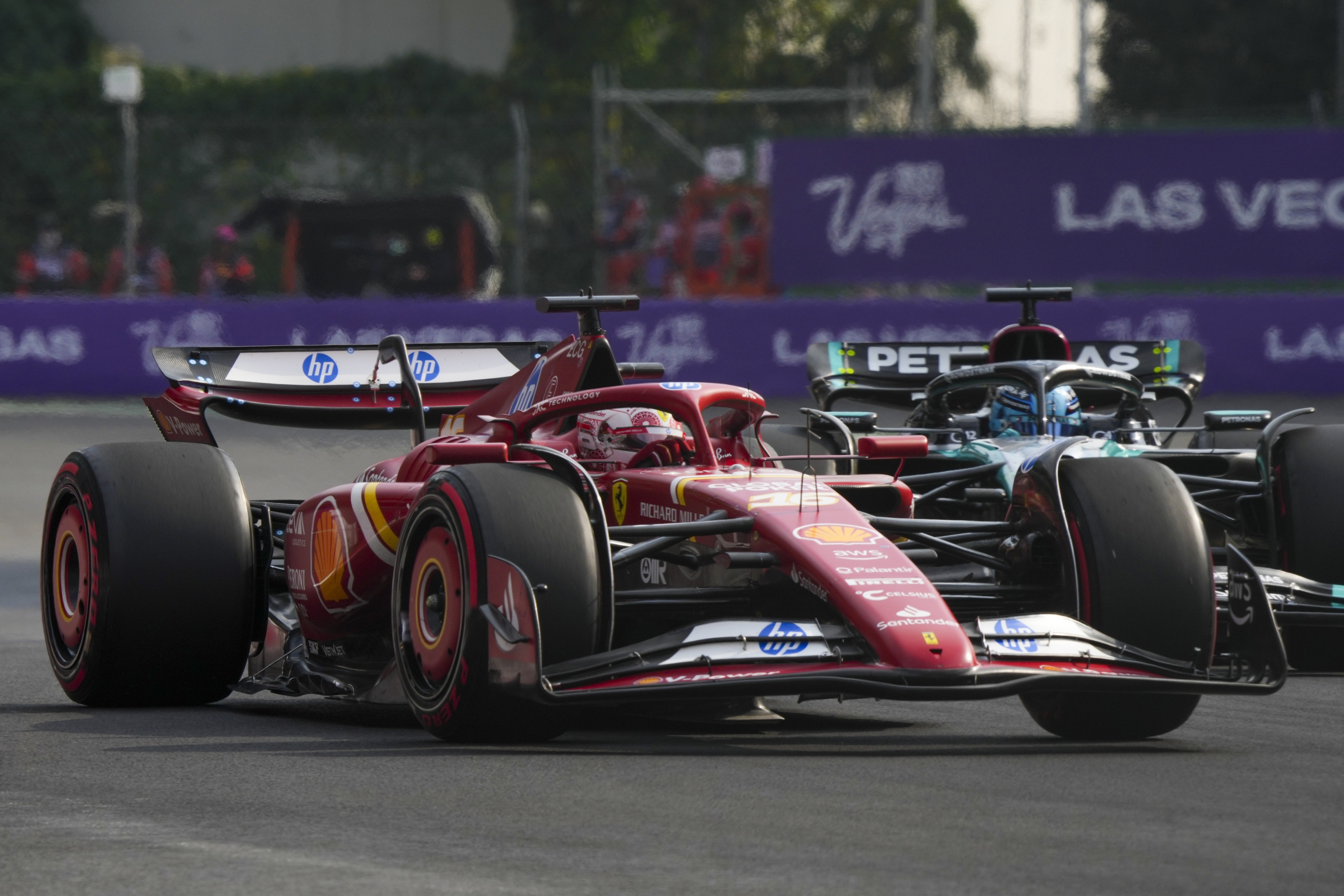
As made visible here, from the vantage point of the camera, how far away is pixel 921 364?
12.5 meters

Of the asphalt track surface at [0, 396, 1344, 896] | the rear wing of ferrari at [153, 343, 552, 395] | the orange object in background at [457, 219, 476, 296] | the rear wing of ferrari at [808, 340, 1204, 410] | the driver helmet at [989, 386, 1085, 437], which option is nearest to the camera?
the asphalt track surface at [0, 396, 1344, 896]

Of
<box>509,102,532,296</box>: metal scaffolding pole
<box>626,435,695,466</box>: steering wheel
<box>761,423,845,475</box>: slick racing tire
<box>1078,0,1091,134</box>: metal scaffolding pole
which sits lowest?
<box>761,423,845,475</box>: slick racing tire

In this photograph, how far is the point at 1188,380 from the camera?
12211 mm

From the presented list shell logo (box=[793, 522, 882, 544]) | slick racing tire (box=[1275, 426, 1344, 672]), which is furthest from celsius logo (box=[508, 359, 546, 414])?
slick racing tire (box=[1275, 426, 1344, 672])

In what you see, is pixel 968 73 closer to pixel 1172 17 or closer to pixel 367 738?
pixel 1172 17

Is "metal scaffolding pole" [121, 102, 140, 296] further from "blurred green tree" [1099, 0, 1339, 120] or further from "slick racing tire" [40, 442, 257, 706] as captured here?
"blurred green tree" [1099, 0, 1339, 120]

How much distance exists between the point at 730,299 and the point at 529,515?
1397 centimetres

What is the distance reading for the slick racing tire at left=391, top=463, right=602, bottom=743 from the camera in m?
5.95

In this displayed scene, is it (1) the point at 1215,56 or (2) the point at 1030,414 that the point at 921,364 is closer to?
(2) the point at 1030,414

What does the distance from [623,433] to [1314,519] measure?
3.29m

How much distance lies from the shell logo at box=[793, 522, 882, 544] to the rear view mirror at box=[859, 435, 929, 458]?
1031 mm

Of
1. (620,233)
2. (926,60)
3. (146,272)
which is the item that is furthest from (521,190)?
(926,60)

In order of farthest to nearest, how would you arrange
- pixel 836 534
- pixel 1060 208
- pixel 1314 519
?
1. pixel 1060 208
2. pixel 1314 519
3. pixel 836 534

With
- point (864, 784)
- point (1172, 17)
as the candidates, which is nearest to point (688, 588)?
point (864, 784)
